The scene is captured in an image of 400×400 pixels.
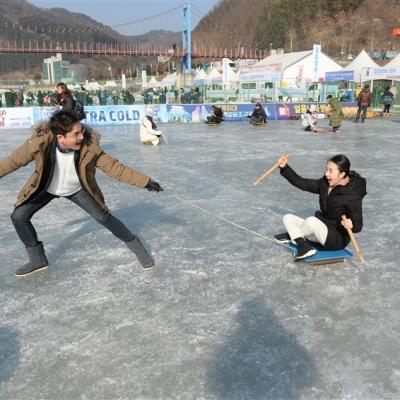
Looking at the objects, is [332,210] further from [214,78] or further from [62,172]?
[214,78]

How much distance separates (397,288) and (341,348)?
3.34ft

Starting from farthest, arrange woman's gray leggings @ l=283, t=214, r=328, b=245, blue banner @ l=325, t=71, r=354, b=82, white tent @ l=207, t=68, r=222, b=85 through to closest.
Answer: white tent @ l=207, t=68, r=222, b=85
blue banner @ l=325, t=71, r=354, b=82
woman's gray leggings @ l=283, t=214, r=328, b=245

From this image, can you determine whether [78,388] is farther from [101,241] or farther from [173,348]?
[101,241]

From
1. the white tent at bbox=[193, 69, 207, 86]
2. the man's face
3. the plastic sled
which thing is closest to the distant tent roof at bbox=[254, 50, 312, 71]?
the white tent at bbox=[193, 69, 207, 86]

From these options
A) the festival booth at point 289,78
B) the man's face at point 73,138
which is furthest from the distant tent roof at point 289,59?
the man's face at point 73,138

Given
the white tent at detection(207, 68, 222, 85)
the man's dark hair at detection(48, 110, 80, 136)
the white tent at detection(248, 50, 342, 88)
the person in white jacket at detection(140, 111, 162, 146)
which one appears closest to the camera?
the man's dark hair at detection(48, 110, 80, 136)

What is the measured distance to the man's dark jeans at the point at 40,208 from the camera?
10.9 ft

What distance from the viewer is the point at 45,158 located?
3.07 metres

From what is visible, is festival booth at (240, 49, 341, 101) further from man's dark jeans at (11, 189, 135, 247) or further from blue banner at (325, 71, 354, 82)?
man's dark jeans at (11, 189, 135, 247)

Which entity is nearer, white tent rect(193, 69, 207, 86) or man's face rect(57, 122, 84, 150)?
man's face rect(57, 122, 84, 150)

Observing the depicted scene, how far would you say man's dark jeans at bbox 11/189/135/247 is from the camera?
3.33 metres

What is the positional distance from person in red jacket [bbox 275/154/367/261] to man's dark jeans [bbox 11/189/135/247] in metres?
1.47

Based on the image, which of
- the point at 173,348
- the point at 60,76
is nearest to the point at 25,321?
the point at 173,348

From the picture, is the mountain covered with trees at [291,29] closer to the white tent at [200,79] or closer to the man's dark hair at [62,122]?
the white tent at [200,79]
